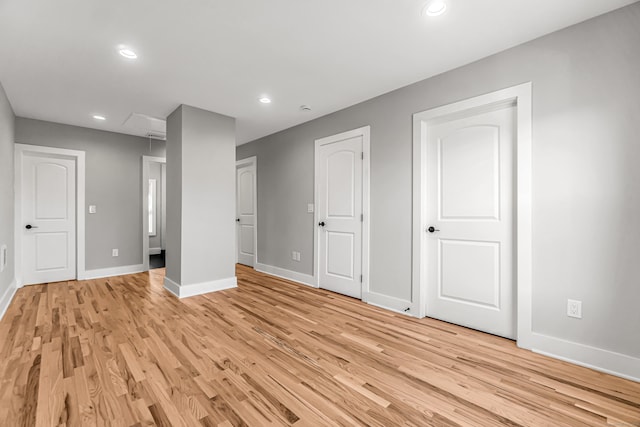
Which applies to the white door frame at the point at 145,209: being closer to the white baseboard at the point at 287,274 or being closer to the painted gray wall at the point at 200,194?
the painted gray wall at the point at 200,194

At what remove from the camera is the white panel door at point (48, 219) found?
13.9ft

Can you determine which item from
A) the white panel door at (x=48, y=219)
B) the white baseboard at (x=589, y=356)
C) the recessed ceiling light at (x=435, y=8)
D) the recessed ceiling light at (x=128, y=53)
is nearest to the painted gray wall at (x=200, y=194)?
the recessed ceiling light at (x=128, y=53)

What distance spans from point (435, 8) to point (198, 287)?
12.4 ft

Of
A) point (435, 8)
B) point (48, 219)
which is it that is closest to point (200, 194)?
point (48, 219)

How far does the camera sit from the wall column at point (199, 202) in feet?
12.1

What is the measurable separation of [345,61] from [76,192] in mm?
4676

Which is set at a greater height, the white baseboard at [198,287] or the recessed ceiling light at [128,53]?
the recessed ceiling light at [128,53]

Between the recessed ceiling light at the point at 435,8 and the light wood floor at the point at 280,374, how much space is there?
2440mm

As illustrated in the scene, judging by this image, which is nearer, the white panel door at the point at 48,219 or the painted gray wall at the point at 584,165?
the painted gray wall at the point at 584,165

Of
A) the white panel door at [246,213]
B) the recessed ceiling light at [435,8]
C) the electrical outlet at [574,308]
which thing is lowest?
the electrical outlet at [574,308]

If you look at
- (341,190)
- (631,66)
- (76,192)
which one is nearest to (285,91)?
(341,190)

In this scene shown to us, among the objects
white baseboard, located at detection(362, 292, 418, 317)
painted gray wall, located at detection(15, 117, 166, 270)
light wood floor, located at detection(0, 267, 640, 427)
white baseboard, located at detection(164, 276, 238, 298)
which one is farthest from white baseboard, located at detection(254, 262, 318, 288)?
painted gray wall, located at detection(15, 117, 166, 270)

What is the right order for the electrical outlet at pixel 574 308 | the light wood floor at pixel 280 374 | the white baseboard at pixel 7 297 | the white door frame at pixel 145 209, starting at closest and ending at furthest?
the light wood floor at pixel 280 374 → the electrical outlet at pixel 574 308 → the white baseboard at pixel 7 297 → the white door frame at pixel 145 209

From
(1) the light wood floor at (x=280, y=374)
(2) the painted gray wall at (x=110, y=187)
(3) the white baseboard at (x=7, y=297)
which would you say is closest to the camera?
(1) the light wood floor at (x=280, y=374)
